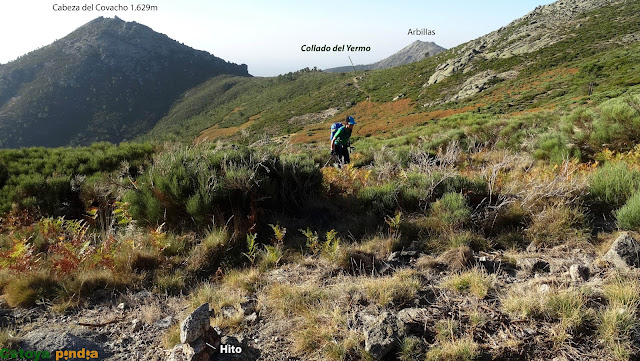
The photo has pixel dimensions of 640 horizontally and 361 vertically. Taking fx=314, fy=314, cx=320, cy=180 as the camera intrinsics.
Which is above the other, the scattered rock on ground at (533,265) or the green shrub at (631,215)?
the green shrub at (631,215)

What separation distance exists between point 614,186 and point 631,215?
0.76m

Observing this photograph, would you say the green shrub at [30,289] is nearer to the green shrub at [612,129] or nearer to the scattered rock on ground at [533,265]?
the scattered rock on ground at [533,265]

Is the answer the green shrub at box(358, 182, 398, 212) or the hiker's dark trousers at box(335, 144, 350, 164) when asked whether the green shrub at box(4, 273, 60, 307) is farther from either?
the hiker's dark trousers at box(335, 144, 350, 164)

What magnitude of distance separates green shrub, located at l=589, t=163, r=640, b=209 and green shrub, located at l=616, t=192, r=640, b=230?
1.23 ft

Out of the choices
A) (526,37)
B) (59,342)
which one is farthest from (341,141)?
(526,37)

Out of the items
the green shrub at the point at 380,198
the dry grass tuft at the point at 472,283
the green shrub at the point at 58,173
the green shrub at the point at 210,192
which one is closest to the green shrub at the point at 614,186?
the dry grass tuft at the point at 472,283

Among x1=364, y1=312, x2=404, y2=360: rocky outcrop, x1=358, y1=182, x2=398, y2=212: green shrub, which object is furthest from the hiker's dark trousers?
x1=364, y1=312, x2=404, y2=360: rocky outcrop

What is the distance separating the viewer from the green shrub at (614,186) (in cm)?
379

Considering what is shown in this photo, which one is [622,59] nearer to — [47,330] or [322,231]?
[322,231]

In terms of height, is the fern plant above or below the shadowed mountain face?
below

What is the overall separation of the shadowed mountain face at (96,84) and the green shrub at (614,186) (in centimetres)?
11672

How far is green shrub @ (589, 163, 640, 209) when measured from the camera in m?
3.79

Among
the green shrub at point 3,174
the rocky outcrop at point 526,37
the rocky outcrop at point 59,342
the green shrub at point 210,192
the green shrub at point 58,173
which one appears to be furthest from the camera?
the rocky outcrop at point 526,37

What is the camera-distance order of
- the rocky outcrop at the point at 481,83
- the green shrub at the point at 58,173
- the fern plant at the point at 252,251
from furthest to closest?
the rocky outcrop at the point at 481,83 → the green shrub at the point at 58,173 → the fern plant at the point at 252,251
